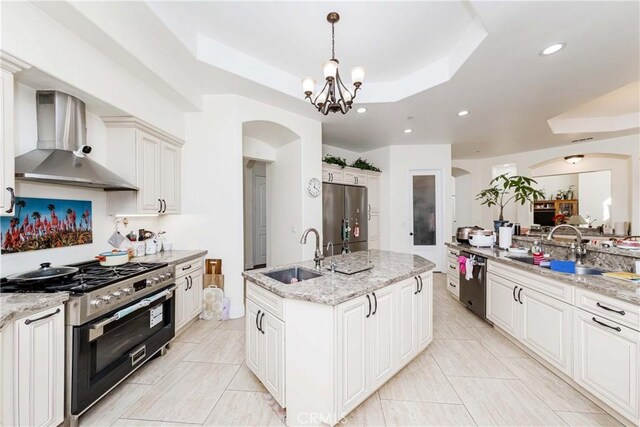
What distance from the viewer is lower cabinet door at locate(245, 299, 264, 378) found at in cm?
191

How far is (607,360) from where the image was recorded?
169 centimetres

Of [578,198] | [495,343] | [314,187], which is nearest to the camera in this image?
[495,343]

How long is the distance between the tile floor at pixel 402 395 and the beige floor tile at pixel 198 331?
13 centimetres

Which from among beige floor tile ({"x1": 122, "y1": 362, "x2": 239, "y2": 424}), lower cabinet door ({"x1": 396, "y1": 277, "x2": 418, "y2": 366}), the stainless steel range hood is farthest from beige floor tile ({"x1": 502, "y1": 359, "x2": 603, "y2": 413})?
the stainless steel range hood

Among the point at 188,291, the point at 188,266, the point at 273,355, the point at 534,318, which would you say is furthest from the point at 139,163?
the point at 534,318

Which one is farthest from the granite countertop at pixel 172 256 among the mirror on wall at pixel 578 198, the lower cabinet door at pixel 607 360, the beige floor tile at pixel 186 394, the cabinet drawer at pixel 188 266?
the mirror on wall at pixel 578 198

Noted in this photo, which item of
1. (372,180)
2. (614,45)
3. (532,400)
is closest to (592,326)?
(532,400)

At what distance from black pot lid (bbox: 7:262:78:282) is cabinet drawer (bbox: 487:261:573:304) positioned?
3.76 metres

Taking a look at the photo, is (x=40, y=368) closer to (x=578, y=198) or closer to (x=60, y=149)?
(x=60, y=149)

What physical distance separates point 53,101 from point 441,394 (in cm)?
374

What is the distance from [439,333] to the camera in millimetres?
2859

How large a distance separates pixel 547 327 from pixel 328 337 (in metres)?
2.03

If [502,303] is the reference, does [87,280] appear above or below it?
above

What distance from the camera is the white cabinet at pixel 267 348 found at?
5.50ft
